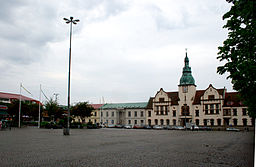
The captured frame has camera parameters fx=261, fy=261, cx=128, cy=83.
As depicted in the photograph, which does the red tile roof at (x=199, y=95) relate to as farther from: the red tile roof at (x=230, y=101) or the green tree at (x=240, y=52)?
the green tree at (x=240, y=52)

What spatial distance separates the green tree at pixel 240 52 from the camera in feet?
44.8

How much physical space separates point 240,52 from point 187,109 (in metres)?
73.4

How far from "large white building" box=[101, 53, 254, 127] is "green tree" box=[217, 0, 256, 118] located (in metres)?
60.8

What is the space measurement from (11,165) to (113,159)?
173 inches

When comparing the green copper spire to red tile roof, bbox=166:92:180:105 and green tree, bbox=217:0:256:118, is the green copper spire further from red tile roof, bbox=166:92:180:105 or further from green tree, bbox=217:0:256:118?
green tree, bbox=217:0:256:118

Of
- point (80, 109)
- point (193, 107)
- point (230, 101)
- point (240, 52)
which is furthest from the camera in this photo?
point (193, 107)

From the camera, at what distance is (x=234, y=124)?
7644 centimetres

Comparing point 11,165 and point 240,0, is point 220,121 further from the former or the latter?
point 11,165

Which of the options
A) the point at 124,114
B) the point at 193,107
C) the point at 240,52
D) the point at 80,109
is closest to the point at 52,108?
the point at 80,109

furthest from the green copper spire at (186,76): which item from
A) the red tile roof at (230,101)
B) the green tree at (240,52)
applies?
the green tree at (240,52)

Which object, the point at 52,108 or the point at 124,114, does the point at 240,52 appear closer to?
the point at 52,108

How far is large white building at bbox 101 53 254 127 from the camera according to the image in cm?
7775

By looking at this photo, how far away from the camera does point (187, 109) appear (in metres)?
86.1

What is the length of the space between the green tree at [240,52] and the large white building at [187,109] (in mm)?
60850
